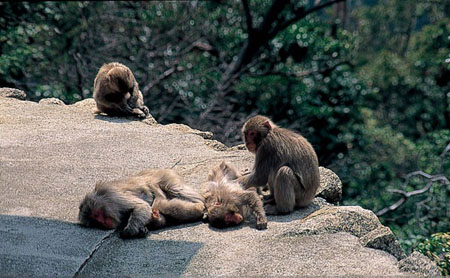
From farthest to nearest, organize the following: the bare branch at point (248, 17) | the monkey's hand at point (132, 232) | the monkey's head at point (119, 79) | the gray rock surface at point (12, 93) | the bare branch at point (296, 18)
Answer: the bare branch at point (296, 18) < the bare branch at point (248, 17) < the gray rock surface at point (12, 93) < the monkey's head at point (119, 79) < the monkey's hand at point (132, 232)

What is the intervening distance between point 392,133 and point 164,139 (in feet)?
26.1

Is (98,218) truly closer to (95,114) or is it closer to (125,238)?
(125,238)

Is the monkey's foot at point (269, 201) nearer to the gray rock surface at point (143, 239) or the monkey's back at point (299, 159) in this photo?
the gray rock surface at point (143, 239)

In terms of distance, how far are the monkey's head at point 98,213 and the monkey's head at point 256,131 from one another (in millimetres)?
1295

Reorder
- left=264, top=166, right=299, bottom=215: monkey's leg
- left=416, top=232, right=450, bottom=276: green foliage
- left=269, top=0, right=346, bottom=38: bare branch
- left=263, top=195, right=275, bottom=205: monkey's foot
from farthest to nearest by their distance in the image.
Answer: left=269, top=0, right=346, bottom=38: bare branch → left=416, top=232, right=450, bottom=276: green foliage → left=263, top=195, right=275, bottom=205: monkey's foot → left=264, top=166, right=299, bottom=215: monkey's leg

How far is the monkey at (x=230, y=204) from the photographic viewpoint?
4.84 metres

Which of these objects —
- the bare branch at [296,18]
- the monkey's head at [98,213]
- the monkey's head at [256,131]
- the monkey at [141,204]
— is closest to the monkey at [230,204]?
the monkey at [141,204]

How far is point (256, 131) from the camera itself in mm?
5398

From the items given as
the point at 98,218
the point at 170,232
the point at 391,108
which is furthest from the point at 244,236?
the point at 391,108

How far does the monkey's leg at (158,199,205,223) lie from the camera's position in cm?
496

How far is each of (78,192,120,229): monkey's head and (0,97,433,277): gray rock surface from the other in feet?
0.25

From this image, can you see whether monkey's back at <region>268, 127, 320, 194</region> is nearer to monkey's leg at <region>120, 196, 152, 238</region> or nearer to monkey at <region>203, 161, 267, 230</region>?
monkey at <region>203, 161, 267, 230</region>

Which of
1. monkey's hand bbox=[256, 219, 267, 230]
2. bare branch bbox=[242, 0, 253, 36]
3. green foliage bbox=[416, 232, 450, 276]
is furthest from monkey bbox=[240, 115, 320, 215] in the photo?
bare branch bbox=[242, 0, 253, 36]

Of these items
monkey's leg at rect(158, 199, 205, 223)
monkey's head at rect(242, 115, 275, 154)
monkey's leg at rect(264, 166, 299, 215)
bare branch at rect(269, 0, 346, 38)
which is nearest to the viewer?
monkey's leg at rect(158, 199, 205, 223)
